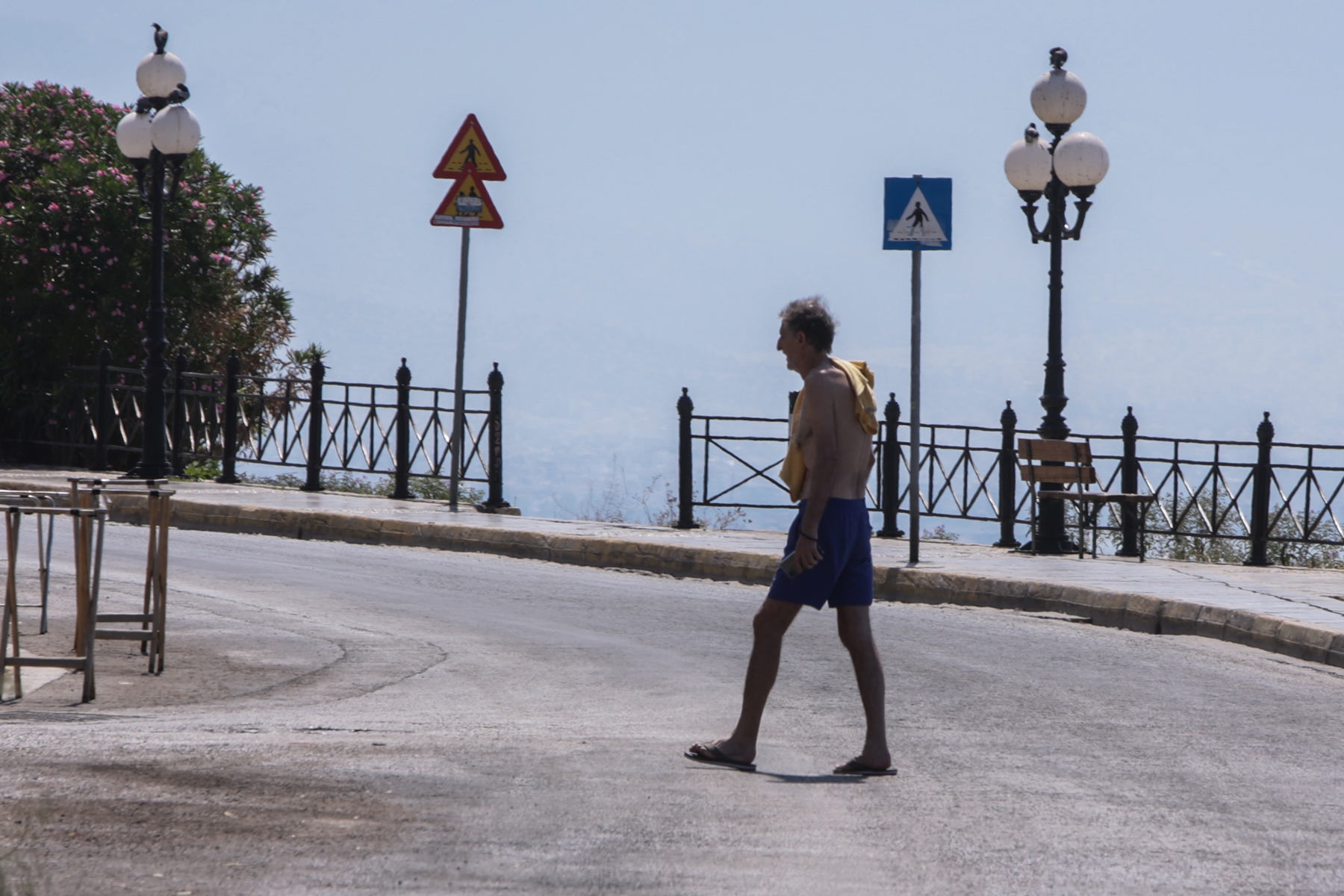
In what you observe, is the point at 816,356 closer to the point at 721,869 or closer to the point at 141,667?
the point at 721,869

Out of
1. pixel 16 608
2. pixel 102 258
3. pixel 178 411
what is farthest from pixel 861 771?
pixel 102 258

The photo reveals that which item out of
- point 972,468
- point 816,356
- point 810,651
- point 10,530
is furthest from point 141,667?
point 972,468

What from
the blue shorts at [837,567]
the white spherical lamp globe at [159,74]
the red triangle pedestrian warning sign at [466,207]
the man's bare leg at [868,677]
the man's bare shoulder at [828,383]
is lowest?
the man's bare leg at [868,677]

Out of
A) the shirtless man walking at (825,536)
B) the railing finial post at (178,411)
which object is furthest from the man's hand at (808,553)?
the railing finial post at (178,411)

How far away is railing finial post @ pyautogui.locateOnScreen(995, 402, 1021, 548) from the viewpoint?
16.7 metres

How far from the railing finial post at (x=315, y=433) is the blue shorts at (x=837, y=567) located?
47.1 ft

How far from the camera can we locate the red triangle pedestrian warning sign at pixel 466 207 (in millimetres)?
15797

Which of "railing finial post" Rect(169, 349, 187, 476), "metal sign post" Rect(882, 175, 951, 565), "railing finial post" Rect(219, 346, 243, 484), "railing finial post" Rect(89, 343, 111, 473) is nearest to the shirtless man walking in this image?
"metal sign post" Rect(882, 175, 951, 565)

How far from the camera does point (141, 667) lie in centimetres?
798

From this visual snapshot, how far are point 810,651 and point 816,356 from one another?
3.15 metres

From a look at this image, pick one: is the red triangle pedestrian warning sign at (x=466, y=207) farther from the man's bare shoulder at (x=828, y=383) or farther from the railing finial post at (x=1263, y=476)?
the man's bare shoulder at (x=828, y=383)

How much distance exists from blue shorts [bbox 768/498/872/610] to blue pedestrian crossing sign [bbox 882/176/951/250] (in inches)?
263

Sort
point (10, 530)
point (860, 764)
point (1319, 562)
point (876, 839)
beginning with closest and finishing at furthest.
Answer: point (876, 839) < point (860, 764) < point (10, 530) < point (1319, 562)

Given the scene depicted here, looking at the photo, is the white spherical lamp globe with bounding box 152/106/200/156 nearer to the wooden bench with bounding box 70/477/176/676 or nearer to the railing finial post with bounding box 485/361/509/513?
the railing finial post with bounding box 485/361/509/513
